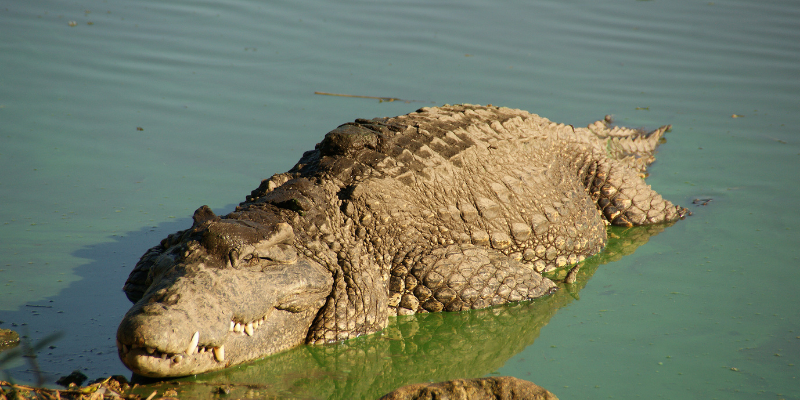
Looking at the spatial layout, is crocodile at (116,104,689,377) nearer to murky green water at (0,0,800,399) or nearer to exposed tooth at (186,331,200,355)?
exposed tooth at (186,331,200,355)

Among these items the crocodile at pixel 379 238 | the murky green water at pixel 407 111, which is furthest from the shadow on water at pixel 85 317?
the crocodile at pixel 379 238

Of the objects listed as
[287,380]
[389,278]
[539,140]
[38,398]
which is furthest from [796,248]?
[38,398]

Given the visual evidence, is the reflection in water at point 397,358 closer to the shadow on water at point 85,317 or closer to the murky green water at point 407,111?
the murky green water at point 407,111

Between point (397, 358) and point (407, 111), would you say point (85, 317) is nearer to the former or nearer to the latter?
point (397, 358)

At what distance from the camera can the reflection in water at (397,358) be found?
3.75m

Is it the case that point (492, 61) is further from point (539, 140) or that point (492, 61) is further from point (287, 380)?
point (287, 380)

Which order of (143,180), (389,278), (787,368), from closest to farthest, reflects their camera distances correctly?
(787,368)
(389,278)
(143,180)

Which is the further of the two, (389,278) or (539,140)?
(539,140)

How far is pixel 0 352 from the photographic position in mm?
3877

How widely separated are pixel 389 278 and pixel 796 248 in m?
4.12

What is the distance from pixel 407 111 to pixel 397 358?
5.01 metres

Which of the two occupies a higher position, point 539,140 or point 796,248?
point 539,140

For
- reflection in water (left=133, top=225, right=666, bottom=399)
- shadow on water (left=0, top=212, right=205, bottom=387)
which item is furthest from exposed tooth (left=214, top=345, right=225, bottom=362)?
shadow on water (left=0, top=212, right=205, bottom=387)

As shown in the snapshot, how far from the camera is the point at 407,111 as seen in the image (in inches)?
340
